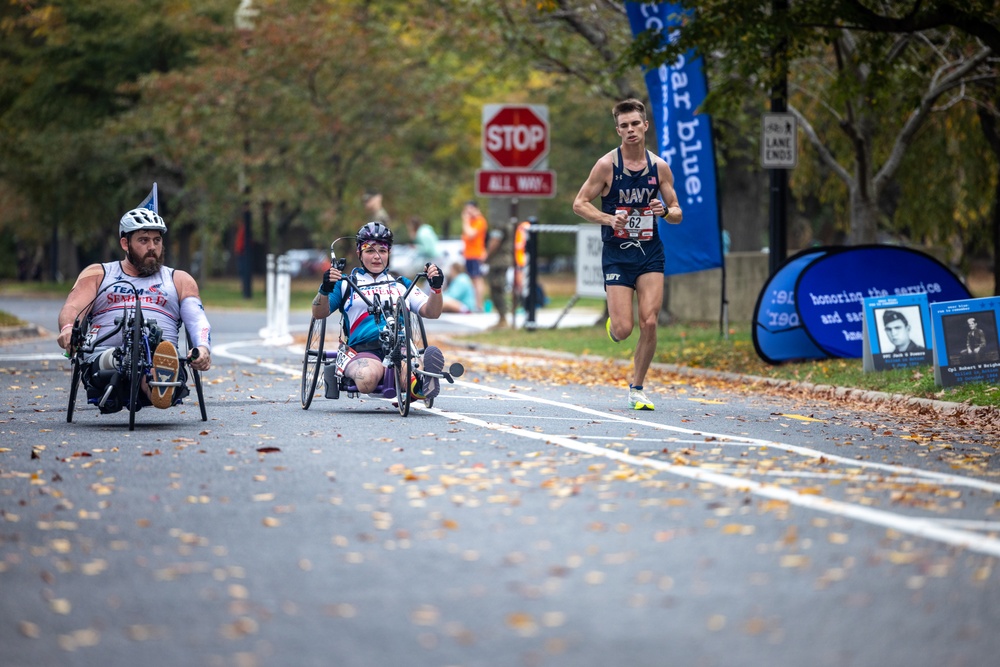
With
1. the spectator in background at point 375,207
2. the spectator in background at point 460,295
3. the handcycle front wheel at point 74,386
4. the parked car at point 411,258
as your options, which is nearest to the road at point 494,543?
the handcycle front wheel at point 74,386

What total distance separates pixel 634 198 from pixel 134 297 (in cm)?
378

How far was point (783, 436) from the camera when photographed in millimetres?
10062

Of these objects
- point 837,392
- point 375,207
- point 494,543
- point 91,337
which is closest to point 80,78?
point 375,207

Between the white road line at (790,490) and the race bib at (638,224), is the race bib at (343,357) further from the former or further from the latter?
the race bib at (638,224)

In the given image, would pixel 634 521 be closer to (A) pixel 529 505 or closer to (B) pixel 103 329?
(A) pixel 529 505

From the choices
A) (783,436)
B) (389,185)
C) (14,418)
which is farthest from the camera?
(389,185)

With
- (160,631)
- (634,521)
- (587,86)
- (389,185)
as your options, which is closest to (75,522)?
(160,631)

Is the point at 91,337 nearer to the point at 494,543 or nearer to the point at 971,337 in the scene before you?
the point at 494,543

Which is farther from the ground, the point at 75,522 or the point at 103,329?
the point at 103,329

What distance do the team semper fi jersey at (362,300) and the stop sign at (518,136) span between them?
11224mm

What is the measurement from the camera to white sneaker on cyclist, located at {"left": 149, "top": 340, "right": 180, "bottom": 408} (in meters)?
10.0

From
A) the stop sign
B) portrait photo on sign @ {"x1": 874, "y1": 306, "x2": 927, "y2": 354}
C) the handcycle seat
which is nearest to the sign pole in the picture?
portrait photo on sign @ {"x1": 874, "y1": 306, "x2": 927, "y2": 354}

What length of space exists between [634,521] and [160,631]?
237 cm

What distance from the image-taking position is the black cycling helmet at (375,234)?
11562 millimetres
